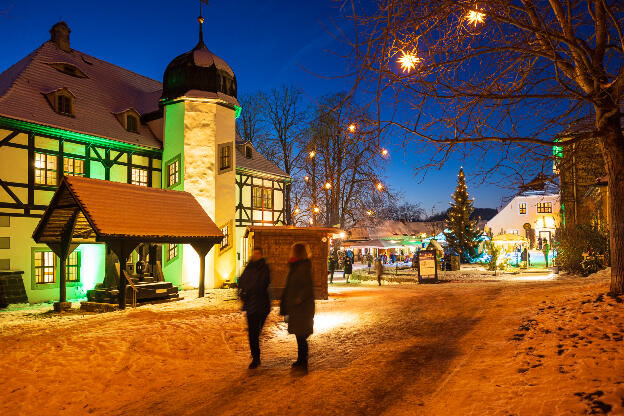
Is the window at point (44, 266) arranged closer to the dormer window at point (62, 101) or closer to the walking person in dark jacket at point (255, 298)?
the dormer window at point (62, 101)

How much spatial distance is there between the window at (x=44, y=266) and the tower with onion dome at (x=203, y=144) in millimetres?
5433

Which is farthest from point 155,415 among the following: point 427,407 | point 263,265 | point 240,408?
point 427,407

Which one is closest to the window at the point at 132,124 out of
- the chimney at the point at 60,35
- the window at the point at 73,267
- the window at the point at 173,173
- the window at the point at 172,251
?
the window at the point at 173,173

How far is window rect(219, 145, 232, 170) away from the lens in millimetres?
23578

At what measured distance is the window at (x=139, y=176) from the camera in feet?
73.1

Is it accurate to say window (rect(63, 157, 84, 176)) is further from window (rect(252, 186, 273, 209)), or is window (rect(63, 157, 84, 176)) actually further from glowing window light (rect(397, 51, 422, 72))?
glowing window light (rect(397, 51, 422, 72))

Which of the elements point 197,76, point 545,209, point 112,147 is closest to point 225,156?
point 197,76

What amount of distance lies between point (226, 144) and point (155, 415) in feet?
63.2

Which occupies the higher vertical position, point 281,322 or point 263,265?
point 263,265

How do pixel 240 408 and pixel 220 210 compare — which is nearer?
pixel 240 408

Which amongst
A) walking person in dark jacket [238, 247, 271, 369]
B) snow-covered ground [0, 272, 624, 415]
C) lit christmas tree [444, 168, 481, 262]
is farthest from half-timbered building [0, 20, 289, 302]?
lit christmas tree [444, 168, 481, 262]

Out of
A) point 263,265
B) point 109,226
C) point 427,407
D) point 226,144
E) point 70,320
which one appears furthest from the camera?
point 226,144

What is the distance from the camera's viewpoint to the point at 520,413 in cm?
443

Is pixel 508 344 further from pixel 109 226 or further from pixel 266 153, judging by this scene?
pixel 266 153
